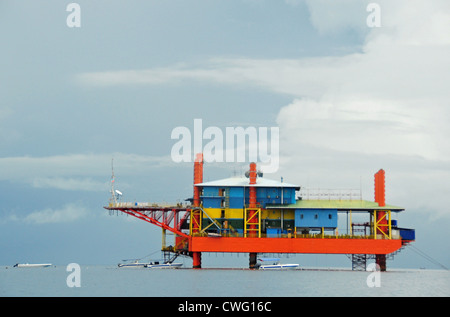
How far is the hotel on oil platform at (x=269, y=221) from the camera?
9038cm

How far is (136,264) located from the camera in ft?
348

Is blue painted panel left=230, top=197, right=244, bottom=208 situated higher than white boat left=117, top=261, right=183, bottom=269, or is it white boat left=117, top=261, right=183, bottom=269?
blue painted panel left=230, top=197, right=244, bottom=208

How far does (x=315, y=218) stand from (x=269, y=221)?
19.5 ft

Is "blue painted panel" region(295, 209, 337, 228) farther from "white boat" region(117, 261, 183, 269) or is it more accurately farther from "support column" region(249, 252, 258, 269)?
"white boat" region(117, 261, 183, 269)

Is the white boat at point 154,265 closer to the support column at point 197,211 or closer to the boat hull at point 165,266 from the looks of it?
the boat hull at point 165,266

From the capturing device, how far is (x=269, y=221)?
9350 cm

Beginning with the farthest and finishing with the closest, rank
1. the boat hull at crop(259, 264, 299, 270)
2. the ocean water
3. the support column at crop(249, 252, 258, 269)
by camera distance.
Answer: the boat hull at crop(259, 264, 299, 270) < the support column at crop(249, 252, 258, 269) < the ocean water

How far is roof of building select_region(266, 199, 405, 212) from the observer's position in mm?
90438

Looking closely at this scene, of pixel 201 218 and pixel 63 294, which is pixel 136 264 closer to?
pixel 201 218

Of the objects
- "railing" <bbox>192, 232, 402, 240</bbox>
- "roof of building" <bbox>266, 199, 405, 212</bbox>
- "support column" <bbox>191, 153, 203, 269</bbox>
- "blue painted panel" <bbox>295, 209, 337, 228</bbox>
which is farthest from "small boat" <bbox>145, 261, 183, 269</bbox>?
"blue painted panel" <bbox>295, 209, 337, 228</bbox>

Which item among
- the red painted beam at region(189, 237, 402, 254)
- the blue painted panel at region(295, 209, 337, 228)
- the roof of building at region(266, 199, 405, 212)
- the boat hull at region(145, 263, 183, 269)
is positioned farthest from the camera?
the boat hull at region(145, 263, 183, 269)

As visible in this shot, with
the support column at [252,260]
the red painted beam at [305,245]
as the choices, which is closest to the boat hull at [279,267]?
the support column at [252,260]
